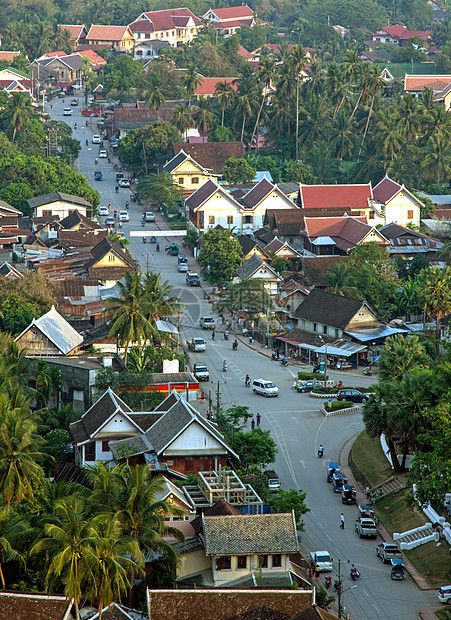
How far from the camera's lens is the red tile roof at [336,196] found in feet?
431

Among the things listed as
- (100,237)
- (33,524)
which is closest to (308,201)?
(100,237)

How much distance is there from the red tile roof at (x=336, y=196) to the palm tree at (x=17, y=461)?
77.3 meters

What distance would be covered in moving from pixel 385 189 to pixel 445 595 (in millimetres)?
83406

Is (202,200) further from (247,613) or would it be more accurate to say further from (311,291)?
(247,613)

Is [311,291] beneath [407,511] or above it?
beneath

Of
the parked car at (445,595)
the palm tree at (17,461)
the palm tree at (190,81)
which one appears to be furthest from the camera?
the palm tree at (190,81)

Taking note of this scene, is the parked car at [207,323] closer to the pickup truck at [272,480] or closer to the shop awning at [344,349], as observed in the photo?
the shop awning at [344,349]

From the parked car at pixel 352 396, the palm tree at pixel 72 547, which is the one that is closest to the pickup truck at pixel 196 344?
the parked car at pixel 352 396

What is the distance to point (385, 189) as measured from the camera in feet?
436

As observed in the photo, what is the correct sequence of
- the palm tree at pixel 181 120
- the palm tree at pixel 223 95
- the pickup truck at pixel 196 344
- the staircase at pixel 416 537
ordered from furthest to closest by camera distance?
the palm tree at pixel 223 95 → the palm tree at pixel 181 120 → the pickup truck at pixel 196 344 → the staircase at pixel 416 537

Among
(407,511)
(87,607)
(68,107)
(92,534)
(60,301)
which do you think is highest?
(92,534)

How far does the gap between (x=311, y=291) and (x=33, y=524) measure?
52.5 meters

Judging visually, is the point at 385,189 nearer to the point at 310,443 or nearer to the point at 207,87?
the point at 207,87

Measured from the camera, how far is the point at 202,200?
128875mm
